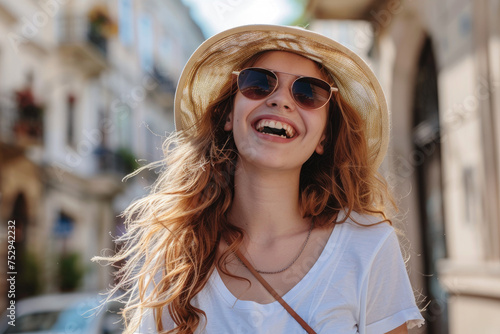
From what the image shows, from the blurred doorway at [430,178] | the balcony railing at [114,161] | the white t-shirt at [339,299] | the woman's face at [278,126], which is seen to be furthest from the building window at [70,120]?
the white t-shirt at [339,299]

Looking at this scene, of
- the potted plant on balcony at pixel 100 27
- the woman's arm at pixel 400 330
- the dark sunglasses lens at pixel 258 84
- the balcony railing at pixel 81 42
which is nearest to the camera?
the woman's arm at pixel 400 330

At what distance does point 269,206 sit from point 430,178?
8.16 meters

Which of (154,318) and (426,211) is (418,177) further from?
(154,318)

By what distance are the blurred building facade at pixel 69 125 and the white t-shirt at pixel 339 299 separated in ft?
40.3

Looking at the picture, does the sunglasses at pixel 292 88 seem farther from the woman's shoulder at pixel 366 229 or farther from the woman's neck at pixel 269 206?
the woman's shoulder at pixel 366 229

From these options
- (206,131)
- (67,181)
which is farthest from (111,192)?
(206,131)

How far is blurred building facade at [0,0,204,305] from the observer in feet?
50.1

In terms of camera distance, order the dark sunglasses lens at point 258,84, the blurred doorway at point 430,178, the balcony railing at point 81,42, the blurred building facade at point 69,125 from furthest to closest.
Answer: the balcony railing at point 81,42 < the blurred building facade at point 69,125 < the blurred doorway at point 430,178 < the dark sunglasses lens at point 258,84

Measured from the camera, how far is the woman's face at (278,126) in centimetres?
212

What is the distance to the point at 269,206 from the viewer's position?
2.24 metres

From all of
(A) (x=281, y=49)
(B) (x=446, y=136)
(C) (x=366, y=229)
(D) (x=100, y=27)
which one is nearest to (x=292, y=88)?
(A) (x=281, y=49)

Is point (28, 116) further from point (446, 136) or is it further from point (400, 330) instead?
point (400, 330)

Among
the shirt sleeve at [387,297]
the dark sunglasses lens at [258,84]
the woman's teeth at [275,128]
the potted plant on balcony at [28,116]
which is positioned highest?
the potted plant on balcony at [28,116]

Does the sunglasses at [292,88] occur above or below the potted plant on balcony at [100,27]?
below
